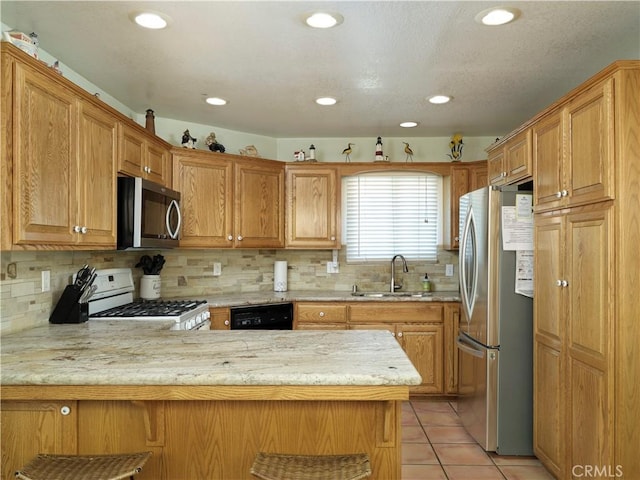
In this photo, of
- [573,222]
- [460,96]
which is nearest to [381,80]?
[460,96]

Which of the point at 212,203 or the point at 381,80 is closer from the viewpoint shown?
the point at 381,80

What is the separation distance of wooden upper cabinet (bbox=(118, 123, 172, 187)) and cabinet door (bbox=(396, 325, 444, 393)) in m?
2.31

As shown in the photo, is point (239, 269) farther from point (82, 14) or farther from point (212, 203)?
point (82, 14)

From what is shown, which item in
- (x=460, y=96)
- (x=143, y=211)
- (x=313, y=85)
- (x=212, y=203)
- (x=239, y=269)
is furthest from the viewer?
(x=239, y=269)

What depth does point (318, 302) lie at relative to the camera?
→ 3.89 meters

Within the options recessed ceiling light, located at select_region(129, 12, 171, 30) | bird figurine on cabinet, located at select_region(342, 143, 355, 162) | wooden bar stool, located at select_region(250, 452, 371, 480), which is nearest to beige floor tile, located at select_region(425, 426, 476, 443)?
wooden bar stool, located at select_region(250, 452, 371, 480)

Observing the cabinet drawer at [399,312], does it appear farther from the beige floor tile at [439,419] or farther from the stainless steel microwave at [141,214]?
the stainless steel microwave at [141,214]

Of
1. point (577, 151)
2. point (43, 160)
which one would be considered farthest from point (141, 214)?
point (577, 151)

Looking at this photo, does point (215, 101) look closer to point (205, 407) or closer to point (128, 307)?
point (128, 307)

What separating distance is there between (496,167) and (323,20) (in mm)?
1779

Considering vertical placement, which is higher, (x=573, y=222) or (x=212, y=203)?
(x=212, y=203)

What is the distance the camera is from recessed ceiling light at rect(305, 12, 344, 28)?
2.08 metres

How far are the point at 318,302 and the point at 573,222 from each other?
7.16ft

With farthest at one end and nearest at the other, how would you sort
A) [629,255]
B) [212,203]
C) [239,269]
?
[239,269]
[212,203]
[629,255]
